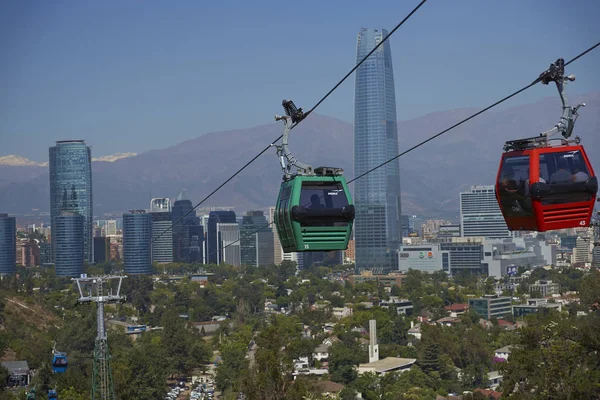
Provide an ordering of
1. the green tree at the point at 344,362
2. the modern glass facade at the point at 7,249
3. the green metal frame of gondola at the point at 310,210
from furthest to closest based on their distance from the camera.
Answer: the modern glass facade at the point at 7,249, the green tree at the point at 344,362, the green metal frame of gondola at the point at 310,210

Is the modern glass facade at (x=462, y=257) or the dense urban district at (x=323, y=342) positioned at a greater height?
the modern glass facade at (x=462, y=257)

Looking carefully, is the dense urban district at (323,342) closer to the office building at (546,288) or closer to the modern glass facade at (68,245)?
the office building at (546,288)

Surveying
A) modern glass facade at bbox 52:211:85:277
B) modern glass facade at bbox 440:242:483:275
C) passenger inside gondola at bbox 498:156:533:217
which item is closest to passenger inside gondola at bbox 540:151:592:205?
passenger inside gondola at bbox 498:156:533:217

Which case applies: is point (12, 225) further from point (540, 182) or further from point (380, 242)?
point (540, 182)

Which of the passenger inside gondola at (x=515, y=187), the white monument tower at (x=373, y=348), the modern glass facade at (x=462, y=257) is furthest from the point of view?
the modern glass facade at (x=462, y=257)

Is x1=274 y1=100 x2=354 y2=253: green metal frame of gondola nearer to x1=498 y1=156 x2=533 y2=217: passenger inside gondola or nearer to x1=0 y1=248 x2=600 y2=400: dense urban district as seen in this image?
x1=498 y1=156 x2=533 y2=217: passenger inside gondola

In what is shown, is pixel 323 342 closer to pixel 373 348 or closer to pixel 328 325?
pixel 373 348

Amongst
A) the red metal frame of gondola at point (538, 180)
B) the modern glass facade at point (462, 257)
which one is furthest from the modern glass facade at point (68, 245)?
the red metal frame of gondola at point (538, 180)

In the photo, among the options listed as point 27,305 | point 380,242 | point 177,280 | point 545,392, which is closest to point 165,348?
point 27,305
